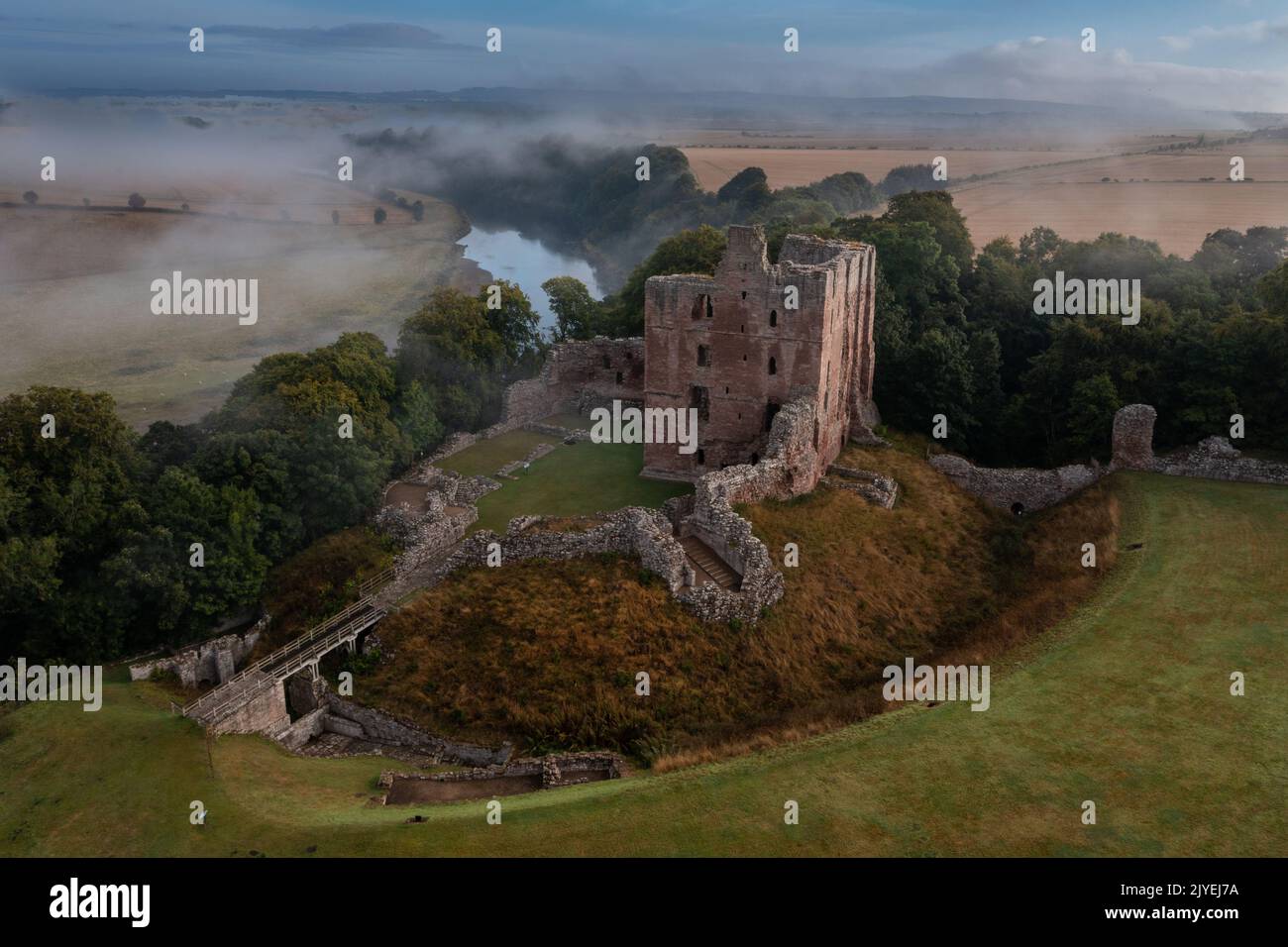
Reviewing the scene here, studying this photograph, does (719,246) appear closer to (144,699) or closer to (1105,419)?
(1105,419)

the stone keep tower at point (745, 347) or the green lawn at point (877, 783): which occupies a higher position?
the stone keep tower at point (745, 347)

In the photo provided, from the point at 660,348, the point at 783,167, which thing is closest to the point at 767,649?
the point at 660,348

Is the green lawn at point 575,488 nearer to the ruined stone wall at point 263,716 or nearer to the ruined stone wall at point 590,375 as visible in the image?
the ruined stone wall at point 590,375

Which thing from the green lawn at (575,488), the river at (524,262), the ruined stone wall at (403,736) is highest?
the river at (524,262)

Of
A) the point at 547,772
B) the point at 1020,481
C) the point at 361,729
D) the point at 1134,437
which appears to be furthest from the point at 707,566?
the point at 1134,437

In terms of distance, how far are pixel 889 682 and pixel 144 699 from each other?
782 inches

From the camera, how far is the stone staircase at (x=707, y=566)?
29.9 metres

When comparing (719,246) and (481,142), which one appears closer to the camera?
(719,246)

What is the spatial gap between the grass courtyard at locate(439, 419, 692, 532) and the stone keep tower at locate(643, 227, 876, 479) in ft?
4.87

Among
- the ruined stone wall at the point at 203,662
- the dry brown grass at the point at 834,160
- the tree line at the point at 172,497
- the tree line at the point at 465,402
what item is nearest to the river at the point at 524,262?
the dry brown grass at the point at 834,160

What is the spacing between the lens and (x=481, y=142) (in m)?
144

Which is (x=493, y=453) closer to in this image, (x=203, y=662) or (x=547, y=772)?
(x=203, y=662)

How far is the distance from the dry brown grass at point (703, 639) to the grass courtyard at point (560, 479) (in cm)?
502

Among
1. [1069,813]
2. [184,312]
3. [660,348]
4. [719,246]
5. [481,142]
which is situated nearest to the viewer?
[1069,813]
